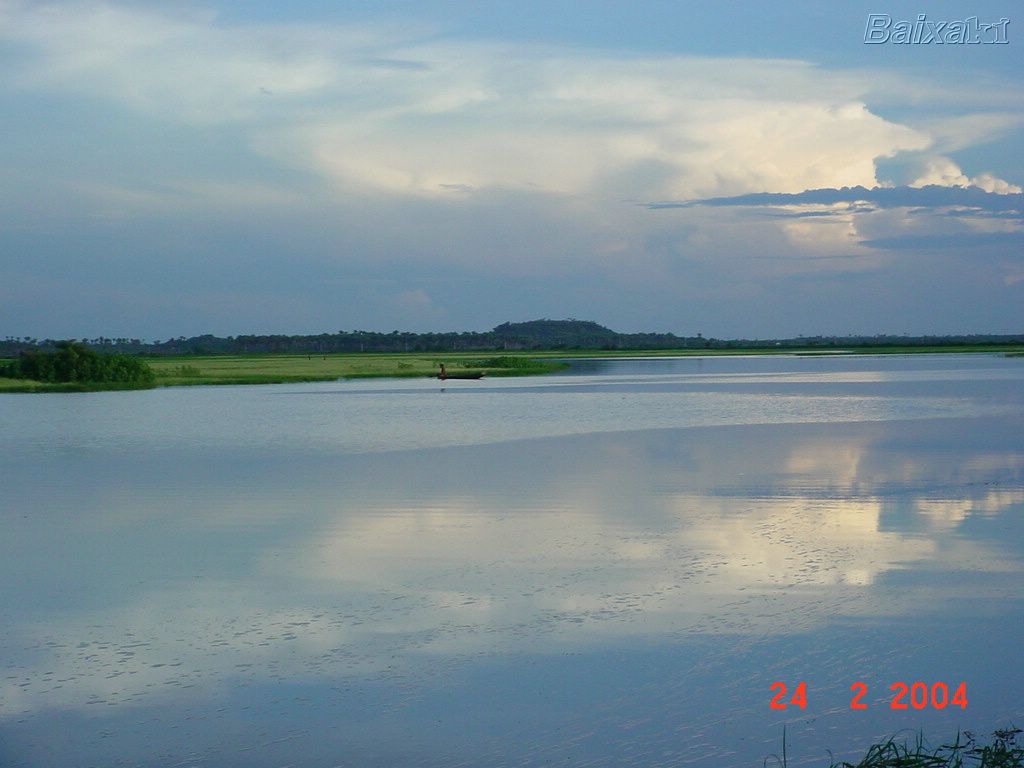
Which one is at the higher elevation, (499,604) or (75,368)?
(75,368)

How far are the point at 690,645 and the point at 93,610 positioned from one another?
461cm

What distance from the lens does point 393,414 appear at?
32312 mm

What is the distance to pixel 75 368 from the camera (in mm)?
51844

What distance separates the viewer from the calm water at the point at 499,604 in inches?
247

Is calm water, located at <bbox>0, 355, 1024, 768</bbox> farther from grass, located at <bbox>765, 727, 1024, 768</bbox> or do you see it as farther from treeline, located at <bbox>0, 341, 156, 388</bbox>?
treeline, located at <bbox>0, 341, 156, 388</bbox>

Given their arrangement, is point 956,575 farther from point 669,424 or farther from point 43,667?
point 669,424

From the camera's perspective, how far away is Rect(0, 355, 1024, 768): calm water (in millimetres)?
6273
